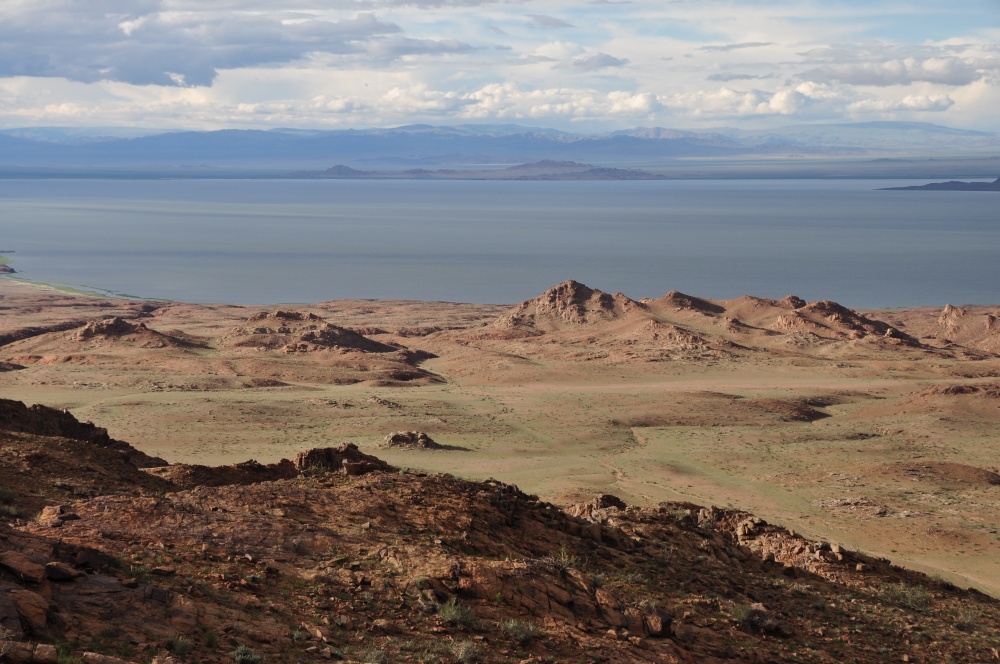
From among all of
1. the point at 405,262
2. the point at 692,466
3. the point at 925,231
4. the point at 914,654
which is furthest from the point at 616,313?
the point at 925,231

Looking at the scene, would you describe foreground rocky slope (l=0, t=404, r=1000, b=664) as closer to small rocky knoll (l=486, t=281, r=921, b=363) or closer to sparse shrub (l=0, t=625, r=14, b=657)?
sparse shrub (l=0, t=625, r=14, b=657)

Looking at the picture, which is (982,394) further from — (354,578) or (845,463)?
(354,578)

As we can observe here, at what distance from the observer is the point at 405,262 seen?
142750mm

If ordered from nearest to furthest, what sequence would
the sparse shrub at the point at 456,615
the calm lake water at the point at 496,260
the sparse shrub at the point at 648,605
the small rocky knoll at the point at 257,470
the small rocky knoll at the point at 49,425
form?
Answer: the sparse shrub at the point at 456,615 → the sparse shrub at the point at 648,605 → the small rocky knoll at the point at 257,470 → the small rocky knoll at the point at 49,425 → the calm lake water at the point at 496,260

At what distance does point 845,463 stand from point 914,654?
78.3ft

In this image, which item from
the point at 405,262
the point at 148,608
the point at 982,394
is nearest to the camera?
the point at 148,608

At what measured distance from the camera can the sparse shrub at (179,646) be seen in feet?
30.2

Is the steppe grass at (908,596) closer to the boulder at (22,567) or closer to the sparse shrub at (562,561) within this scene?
the sparse shrub at (562,561)

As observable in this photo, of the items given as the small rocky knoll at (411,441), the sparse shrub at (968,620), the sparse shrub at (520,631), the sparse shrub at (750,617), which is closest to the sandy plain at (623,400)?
the small rocky knoll at (411,441)

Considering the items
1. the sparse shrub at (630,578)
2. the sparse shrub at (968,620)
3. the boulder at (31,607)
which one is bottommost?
the sparse shrub at (968,620)

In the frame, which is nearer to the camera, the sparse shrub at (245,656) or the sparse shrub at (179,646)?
the sparse shrub at (179,646)

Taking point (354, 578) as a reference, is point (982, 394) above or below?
below

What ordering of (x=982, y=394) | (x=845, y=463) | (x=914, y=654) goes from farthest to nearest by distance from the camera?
(x=982, y=394), (x=845, y=463), (x=914, y=654)

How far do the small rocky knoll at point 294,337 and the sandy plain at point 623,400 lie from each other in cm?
20
